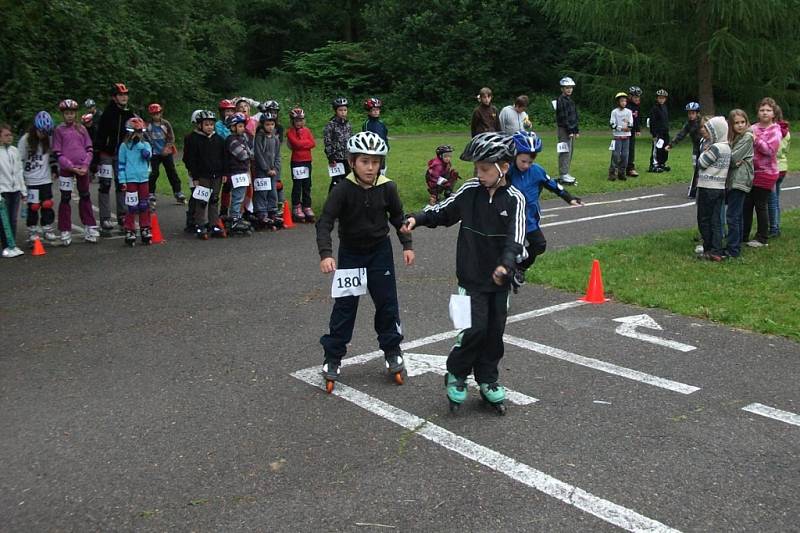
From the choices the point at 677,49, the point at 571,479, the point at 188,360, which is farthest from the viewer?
the point at 677,49

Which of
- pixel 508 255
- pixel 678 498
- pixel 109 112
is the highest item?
pixel 109 112

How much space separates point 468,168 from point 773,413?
1457 cm

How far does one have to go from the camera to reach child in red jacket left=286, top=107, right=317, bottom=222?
1389 centimetres

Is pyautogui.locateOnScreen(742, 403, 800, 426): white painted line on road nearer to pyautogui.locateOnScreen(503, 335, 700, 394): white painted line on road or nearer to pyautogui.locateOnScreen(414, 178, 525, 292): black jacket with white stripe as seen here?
pyautogui.locateOnScreen(503, 335, 700, 394): white painted line on road

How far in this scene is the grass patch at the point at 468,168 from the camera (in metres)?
17.1

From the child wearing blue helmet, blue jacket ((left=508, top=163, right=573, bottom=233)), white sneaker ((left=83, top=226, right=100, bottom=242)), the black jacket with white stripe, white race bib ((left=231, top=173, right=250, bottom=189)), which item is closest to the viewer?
the black jacket with white stripe

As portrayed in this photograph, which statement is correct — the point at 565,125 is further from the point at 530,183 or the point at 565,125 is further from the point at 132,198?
the point at 530,183

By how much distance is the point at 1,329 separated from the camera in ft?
25.7

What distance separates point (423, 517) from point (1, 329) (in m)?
5.52

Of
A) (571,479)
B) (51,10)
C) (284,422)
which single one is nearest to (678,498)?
(571,479)

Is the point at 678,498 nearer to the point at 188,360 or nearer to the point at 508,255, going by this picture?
the point at 508,255

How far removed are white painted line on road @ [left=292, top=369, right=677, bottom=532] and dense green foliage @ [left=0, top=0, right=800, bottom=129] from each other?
403 inches

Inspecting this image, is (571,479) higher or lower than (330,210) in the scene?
lower

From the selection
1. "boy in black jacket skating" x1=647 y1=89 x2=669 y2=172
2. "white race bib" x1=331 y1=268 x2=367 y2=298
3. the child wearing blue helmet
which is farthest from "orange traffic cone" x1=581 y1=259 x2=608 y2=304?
"boy in black jacket skating" x1=647 y1=89 x2=669 y2=172
